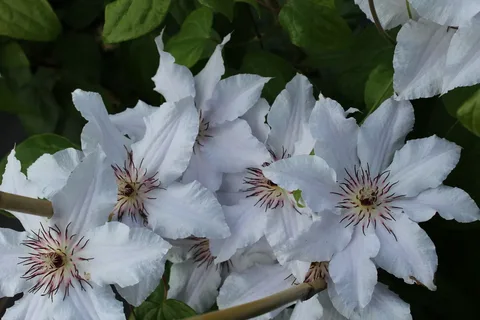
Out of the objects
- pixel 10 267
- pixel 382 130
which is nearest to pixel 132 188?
pixel 10 267

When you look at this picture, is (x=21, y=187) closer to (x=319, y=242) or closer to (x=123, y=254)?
(x=123, y=254)

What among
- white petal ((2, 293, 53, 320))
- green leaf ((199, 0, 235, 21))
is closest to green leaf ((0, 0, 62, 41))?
green leaf ((199, 0, 235, 21))

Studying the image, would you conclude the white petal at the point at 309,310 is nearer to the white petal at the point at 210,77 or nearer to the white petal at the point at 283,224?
the white petal at the point at 283,224

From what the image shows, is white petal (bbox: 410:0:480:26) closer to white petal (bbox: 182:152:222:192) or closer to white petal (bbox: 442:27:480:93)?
white petal (bbox: 442:27:480:93)

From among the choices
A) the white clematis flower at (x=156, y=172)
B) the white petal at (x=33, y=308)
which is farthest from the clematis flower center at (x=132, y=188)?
the white petal at (x=33, y=308)

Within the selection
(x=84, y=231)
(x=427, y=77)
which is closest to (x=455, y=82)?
(x=427, y=77)

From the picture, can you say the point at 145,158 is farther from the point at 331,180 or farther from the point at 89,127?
the point at 331,180
